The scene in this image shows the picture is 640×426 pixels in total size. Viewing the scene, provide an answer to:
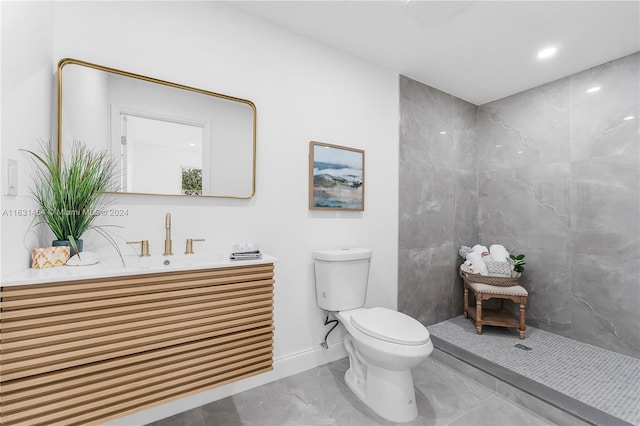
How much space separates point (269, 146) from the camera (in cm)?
184

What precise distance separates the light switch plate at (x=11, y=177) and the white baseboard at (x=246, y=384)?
1.12 m

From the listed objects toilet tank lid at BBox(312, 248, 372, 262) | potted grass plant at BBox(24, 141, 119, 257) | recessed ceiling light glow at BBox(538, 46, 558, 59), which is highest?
recessed ceiling light glow at BBox(538, 46, 558, 59)

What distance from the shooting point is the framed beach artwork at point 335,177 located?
2008 millimetres

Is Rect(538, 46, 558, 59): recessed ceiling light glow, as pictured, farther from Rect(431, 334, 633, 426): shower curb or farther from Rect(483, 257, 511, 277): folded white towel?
Rect(431, 334, 633, 426): shower curb

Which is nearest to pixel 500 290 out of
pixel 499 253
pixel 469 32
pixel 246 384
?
pixel 499 253

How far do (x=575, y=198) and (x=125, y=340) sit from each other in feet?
10.7

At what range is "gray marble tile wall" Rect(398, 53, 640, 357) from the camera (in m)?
2.15

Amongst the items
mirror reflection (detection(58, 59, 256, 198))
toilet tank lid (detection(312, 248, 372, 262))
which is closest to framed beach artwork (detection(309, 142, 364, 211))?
toilet tank lid (detection(312, 248, 372, 262))

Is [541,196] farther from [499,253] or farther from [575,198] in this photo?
[499,253]

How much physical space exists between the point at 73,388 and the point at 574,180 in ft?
11.4

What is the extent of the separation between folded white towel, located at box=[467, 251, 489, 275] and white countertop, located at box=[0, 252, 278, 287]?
6.75ft

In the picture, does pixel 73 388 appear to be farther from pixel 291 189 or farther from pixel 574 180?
pixel 574 180

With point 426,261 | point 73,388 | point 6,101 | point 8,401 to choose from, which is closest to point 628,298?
point 426,261

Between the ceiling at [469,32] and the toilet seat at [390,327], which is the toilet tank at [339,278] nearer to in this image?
the toilet seat at [390,327]
